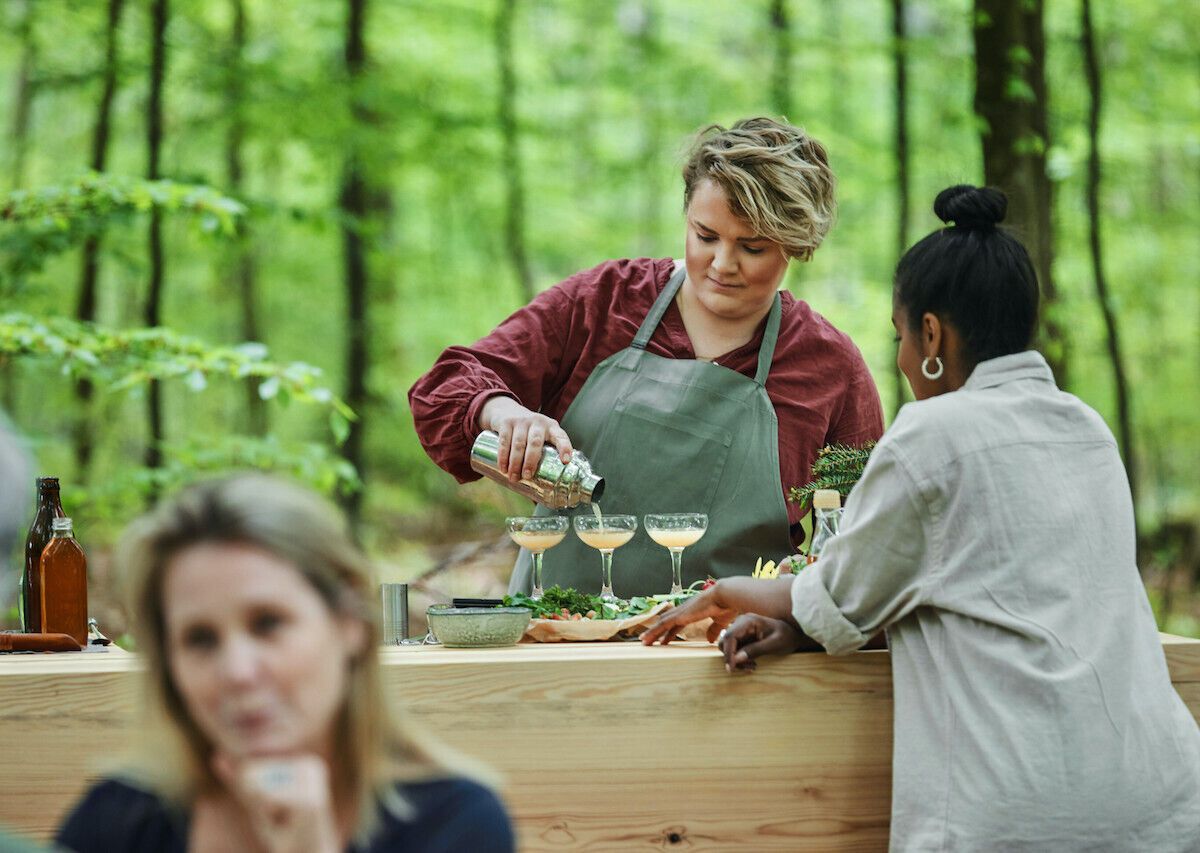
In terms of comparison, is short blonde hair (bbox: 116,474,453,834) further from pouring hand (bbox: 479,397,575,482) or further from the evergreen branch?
the evergreen branch

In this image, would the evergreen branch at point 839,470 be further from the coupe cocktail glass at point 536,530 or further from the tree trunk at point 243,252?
the tree trunk at point 243,252

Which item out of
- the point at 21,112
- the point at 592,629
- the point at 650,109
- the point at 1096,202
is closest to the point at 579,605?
the point at 592,629

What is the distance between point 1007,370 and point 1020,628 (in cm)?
40

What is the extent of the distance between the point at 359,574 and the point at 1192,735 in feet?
4.71

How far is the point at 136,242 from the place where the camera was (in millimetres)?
8375

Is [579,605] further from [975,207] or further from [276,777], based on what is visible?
[276,777]

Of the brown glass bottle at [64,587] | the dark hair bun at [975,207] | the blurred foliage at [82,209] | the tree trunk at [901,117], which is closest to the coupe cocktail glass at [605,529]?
the dark hair bun at [975,207]

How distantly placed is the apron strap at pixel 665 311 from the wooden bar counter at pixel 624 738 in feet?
3.06

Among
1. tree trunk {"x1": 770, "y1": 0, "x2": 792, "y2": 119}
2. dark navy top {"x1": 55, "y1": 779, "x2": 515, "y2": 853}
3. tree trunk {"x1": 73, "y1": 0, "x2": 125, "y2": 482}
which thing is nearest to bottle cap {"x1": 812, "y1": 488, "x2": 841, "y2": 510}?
dark navy top {"x1": 55, "y1": 779, "x2": 515, "y2": 853}

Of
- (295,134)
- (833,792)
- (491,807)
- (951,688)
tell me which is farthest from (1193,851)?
(295,134)

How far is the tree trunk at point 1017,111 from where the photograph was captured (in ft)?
14.7

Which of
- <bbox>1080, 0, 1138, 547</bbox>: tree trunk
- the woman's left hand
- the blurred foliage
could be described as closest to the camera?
the woman's left hand

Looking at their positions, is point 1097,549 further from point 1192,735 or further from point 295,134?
point 295,134

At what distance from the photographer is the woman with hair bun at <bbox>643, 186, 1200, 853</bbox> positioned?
1.92 metres
